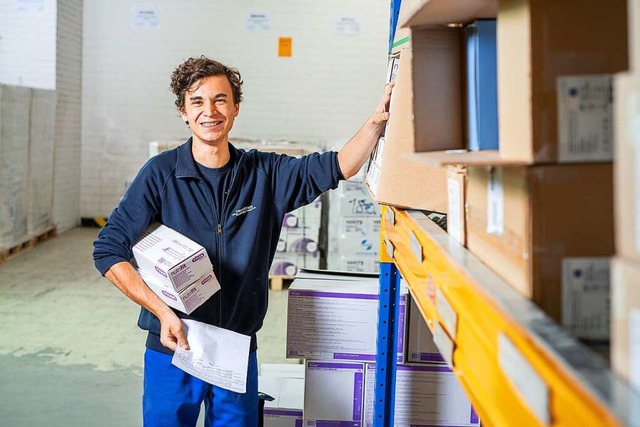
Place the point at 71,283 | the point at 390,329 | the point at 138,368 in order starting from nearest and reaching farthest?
the point at 390,329 → the point at 138,368 → the point at 71,283

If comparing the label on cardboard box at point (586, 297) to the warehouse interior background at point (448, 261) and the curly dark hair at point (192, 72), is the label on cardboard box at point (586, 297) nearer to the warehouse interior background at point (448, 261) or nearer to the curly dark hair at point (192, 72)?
the warehouse interior background at point (448, 261)

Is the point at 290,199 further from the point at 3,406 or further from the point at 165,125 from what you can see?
the point at 165,125

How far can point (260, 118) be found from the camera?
10430 millimetres

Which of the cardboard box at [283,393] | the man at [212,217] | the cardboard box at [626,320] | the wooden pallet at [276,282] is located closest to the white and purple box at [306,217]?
the wooden pallet at [276,282]

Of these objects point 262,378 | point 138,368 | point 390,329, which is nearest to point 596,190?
point 390,329

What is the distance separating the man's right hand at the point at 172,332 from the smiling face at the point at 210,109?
0.69 metres

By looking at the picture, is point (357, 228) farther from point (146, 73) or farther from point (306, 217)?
point (146, 73)

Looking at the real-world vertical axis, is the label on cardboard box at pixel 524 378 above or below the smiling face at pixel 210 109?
below

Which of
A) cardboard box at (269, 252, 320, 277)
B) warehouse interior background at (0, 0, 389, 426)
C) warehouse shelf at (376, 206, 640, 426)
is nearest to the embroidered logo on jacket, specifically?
warehouse shelf at (376, 206, 640, 426)

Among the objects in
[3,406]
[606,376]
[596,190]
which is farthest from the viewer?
[3,406]

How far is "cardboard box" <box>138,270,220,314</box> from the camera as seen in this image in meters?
2.75

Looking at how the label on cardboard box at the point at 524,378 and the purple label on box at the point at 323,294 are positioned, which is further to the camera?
the purple label on box at the point at 323,294

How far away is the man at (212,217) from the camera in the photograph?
2963 millimetres

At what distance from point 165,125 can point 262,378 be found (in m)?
7.06
